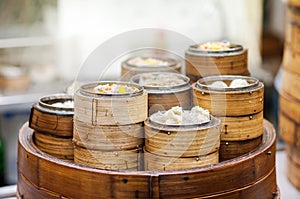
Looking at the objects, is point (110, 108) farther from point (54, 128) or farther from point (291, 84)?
point (291, 84)

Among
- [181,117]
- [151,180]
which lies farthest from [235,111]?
[151,180]

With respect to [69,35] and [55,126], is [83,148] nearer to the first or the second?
[55,126]

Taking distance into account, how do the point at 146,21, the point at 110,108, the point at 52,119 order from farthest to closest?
the point at 146,21 → the point at 52,119 → the point at 110,108

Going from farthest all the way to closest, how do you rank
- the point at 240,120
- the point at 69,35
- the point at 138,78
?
the point at 69,35 → the point at 138,78 → the point at 240,120

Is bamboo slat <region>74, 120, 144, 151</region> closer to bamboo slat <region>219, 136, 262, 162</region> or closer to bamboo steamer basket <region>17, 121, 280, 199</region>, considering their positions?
bamboo steamer basket <region>17, 121, 280, 199</region>

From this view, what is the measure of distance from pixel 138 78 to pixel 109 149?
0.49 metres

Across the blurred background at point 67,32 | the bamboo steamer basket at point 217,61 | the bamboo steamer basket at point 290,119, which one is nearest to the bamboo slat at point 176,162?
the bamboo steamer basket at point 217,61

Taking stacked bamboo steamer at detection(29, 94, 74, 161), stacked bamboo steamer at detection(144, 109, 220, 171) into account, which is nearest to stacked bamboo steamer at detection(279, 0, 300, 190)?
stacked bamboo steamer at detection(144, 109, 220, 171)

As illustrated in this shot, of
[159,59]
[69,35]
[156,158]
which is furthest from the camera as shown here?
[69,35]

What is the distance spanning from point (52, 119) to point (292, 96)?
1567 millimetres

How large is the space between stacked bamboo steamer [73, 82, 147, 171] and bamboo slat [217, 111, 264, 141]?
0.35 metres

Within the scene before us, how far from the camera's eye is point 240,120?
209cm

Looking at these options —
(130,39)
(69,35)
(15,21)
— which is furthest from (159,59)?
(15,21)

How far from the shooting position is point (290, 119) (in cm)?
308
